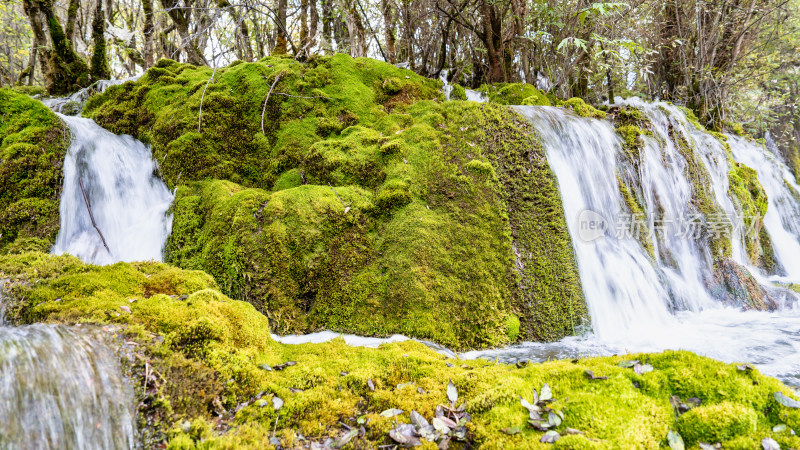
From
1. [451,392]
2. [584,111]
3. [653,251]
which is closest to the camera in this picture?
[451,392]

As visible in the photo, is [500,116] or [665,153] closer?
[500,116]

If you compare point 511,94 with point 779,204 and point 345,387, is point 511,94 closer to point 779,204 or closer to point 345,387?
point 345,387

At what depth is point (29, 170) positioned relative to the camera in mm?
5422

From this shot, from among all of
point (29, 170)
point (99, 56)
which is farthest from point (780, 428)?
point (99, 56)

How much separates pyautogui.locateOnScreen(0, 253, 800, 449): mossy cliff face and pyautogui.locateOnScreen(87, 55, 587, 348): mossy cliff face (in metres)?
1.19

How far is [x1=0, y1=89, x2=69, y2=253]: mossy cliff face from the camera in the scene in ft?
16.8

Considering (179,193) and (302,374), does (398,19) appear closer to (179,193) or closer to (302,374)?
(179,193)

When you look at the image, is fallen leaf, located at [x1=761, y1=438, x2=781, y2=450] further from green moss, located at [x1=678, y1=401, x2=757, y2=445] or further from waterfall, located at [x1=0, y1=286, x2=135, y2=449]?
waterfall, located at [x1=0, y1=286, x2=135, y2=449]

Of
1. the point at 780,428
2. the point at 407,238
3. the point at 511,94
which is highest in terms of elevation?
the point at 511,94

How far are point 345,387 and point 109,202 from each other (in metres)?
5.01

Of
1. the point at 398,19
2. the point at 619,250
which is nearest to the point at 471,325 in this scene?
the point at 619,250

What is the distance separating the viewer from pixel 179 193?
233 inches

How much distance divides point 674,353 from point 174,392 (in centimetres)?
326

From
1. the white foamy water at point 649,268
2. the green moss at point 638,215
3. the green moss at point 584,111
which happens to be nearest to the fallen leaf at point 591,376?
the white foamy water at point 649,268
